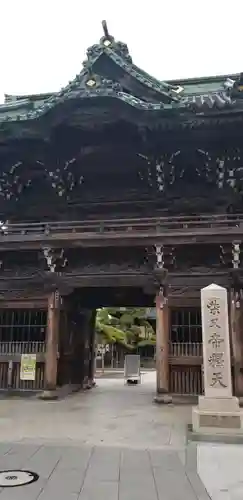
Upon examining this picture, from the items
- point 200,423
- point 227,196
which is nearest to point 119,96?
point 227,196

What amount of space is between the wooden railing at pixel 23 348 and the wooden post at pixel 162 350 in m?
3.55

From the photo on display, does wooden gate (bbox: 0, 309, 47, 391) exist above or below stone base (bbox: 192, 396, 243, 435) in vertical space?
above

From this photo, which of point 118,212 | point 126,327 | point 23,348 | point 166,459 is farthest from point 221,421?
point 126,327

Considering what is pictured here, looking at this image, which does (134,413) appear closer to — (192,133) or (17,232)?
(17,232)

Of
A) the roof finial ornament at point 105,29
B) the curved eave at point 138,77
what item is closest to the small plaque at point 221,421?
the curved eave at point 138,77

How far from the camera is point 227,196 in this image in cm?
1229

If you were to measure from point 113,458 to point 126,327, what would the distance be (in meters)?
32.5

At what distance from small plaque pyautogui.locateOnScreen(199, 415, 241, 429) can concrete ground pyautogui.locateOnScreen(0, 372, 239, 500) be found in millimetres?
490

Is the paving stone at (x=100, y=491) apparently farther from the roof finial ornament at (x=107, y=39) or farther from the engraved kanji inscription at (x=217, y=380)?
the roof finial ornament at (x=107, y=39)

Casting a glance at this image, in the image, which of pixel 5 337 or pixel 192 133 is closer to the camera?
pixel 192 133

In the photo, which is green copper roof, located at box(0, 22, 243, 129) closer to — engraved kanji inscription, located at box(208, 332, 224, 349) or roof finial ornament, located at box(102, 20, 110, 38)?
roof finial ornament, located at box(102, 20, 110, 38)

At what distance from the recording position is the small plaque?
5824 millimetres

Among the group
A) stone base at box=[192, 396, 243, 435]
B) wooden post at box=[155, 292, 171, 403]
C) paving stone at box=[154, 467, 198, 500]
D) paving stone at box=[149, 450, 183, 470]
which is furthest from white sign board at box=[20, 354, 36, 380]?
paving stone at box=[154, 467, 198, 500]

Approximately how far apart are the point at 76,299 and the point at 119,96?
672 cm
